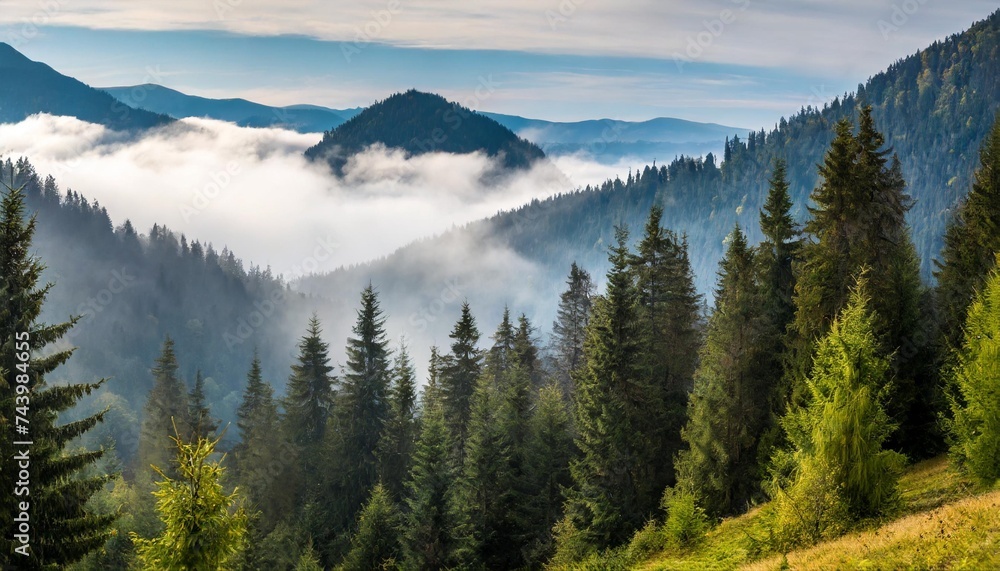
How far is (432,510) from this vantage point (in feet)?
120

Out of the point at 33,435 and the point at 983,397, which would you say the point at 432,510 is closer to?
the point at 33,435

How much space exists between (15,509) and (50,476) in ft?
3.55

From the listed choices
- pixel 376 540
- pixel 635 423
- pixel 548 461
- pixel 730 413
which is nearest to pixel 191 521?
Result: pixel 730 413

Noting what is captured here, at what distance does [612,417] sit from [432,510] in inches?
439

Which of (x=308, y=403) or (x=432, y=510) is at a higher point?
(x=308, y=403)

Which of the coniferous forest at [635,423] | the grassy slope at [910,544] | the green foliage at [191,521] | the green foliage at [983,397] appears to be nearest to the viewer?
the grassy slope at [910,544]

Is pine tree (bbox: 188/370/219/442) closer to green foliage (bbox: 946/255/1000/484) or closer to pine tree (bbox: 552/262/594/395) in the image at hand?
pine tree (bbox: 552/262/594/395)

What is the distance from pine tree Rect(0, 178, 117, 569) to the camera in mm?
16922

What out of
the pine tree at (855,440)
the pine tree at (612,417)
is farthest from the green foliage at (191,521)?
the pine tree at (612,417)

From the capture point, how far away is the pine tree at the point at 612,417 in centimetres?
3275

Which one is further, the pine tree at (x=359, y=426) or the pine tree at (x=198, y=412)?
the pine tree at (x=198, y=412)

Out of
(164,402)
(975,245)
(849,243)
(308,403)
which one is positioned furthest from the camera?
(164,402)

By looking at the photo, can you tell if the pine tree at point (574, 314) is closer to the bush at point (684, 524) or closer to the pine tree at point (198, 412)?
the bush at point (684, 524)

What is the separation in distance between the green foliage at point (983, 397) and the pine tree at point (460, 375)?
2923cm
